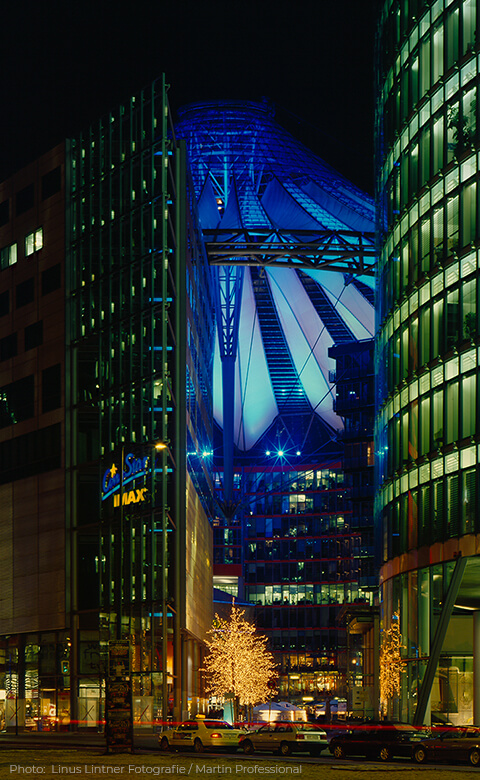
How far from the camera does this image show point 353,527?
114 m

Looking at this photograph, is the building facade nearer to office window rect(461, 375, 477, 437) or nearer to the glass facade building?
the glass facade building

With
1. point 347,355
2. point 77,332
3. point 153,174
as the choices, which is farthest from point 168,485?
point 347,355

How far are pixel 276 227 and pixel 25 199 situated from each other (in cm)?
4584

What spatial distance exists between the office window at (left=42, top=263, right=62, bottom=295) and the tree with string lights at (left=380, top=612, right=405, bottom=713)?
35.6 meters

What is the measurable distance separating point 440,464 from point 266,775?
2410 cm

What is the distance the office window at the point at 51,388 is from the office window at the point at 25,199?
1310cm

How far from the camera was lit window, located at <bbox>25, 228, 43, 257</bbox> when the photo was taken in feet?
270

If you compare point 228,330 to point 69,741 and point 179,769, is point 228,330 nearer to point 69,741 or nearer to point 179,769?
point 69,741

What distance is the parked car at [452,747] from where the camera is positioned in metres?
36.9

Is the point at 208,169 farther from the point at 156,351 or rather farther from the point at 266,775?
the point at 266,775

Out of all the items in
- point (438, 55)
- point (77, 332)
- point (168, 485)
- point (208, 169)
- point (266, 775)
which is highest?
point (208, 169)

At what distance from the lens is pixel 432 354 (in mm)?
50750

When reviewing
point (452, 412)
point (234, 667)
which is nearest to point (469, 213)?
point (452, 412)

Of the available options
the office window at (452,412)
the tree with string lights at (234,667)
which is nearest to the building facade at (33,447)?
the tree with string lights at (234,667)
